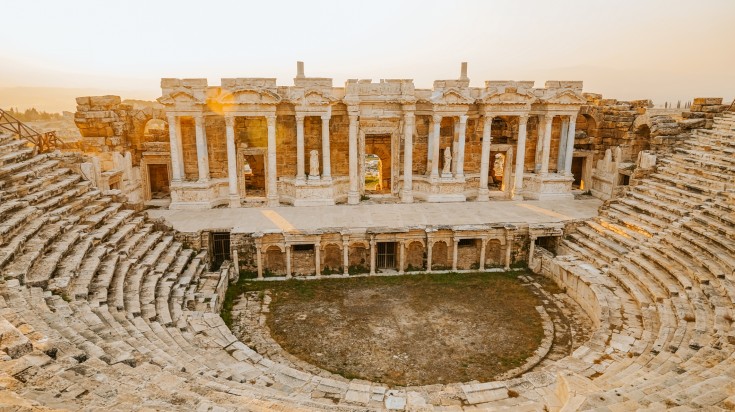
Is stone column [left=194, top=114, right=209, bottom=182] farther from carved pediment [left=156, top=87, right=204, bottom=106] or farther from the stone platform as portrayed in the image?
the stone platform

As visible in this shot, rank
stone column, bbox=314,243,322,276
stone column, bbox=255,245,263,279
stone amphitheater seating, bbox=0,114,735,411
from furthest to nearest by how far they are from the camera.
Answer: stone column, bbox=314,243,322,276, stone column, bbox=255,245,263,279, stone amphitheater seating, bbox=0,114,735,411

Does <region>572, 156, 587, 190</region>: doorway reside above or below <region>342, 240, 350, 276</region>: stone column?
above

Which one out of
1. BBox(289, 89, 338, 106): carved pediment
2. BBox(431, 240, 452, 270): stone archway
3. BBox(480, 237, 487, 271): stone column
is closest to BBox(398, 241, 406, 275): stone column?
BBox(431, 240, 452, 270): stone archway

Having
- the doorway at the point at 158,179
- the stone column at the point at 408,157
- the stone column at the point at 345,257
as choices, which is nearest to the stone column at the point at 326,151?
the stone column at the point at 408,157

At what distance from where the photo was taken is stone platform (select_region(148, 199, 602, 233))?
671 inches

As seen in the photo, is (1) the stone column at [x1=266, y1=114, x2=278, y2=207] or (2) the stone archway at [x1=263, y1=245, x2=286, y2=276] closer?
(2) the stone archway at [x1=263, y1=245, x2=286, y2=276]

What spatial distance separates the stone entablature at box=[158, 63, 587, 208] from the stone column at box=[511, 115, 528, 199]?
0.15 ft

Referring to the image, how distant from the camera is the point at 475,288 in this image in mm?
15375

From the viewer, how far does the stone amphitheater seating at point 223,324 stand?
21.8 ft

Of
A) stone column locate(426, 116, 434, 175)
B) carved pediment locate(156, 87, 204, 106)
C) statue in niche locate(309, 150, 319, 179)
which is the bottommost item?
statue in niche locate(309, 150, 319, 179)

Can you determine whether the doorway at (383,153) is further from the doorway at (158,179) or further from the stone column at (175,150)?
the doorway at (158,179)

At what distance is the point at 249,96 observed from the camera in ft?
63.0

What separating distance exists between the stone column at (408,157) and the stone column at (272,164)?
5.58 m

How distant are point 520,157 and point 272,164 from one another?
11.1 meters
